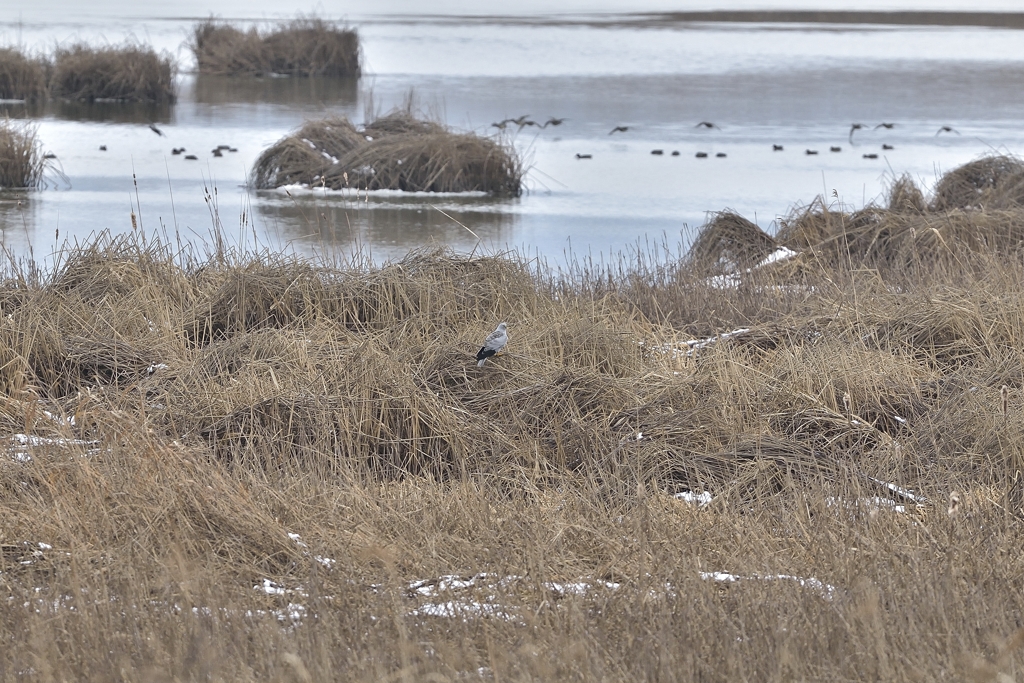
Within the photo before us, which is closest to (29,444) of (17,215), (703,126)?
(17,215)

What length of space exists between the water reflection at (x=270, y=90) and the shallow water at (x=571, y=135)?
93 mm

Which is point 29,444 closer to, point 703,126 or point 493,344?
point 493,344

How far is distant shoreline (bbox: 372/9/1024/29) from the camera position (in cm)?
4919

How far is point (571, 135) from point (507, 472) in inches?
518

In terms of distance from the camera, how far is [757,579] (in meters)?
3.14

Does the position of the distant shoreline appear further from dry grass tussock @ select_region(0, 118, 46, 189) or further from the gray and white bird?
the gray and white bird

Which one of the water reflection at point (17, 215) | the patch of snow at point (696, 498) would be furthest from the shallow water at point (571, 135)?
the patch of snow at point (696, 498)

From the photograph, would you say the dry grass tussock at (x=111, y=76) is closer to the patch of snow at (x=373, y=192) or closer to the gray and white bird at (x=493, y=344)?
the patch of snow at (x=373, y=192)

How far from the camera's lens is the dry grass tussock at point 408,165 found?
13.5 m

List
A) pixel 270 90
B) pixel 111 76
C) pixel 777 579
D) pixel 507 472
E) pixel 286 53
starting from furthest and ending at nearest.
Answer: pixel 286 53 → pixel 270 90 → pixel 111 76 → pixel 507 472 → pixel 777 579

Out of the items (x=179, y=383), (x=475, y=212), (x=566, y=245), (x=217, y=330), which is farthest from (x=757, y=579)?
(x=475, y=212)

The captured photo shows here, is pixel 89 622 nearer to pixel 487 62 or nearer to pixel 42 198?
pixel 42 198

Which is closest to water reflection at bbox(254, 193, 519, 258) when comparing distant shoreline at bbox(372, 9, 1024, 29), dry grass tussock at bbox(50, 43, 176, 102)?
dry grass tussock at bbox(50, 43, 176, 102)

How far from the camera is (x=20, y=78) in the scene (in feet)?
68.5
